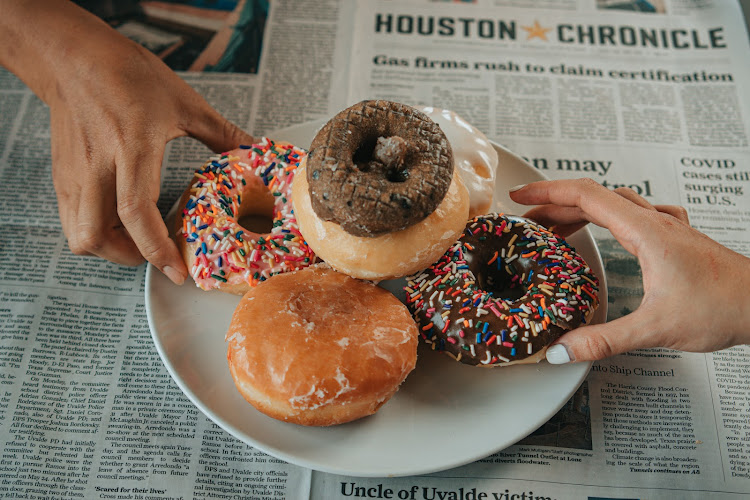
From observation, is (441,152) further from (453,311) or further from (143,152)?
(143,152)

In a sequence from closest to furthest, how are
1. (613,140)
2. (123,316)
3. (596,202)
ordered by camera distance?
1. (596,202)
2. (123,316)
3. (613,140)

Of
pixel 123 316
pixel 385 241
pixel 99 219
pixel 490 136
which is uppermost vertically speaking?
pixel 490 136

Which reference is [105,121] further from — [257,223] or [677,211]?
[677,211]

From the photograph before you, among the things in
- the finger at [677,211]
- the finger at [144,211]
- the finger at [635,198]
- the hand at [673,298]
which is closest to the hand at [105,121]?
the finger at [144,211]

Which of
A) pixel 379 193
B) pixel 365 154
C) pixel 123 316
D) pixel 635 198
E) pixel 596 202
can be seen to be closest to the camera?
pixel 379 193

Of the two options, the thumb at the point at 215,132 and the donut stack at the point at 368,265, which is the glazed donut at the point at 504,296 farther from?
the thumb at the point at 215,132

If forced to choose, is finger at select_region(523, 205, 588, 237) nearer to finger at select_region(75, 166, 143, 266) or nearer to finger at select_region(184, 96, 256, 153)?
finger at select_region(184, 96, 256, 153)

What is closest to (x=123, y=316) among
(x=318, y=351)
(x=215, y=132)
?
(x=215, y=132)

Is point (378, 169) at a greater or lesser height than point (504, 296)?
greater
